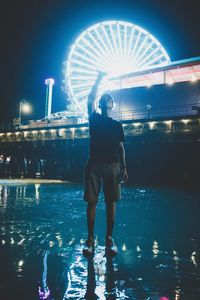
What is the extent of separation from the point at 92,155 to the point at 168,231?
6.29 ft

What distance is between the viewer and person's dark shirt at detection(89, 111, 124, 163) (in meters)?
3.02

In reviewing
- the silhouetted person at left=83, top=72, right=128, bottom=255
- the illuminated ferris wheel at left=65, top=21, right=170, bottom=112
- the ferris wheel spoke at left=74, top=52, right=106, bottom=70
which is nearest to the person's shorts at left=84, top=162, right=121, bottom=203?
the silhouetted person at left=83, top=72, right=128, bottom=255

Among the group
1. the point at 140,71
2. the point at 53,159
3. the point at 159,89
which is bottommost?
the point at 53,159

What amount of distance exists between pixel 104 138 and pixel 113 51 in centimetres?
2761

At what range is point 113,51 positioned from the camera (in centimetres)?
2862

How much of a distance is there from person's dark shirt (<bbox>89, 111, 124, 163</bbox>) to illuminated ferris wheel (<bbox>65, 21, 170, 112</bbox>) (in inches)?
1028

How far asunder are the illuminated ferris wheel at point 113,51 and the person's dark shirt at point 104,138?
26.1m

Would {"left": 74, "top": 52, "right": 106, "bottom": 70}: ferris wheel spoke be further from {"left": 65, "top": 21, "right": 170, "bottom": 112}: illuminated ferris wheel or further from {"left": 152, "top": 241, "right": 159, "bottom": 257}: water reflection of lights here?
{"left": 152, "top": 241, "right": 159, "bottom": 257}: water reflection of lights

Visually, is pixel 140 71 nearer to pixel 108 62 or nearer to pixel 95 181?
pixel 108 62

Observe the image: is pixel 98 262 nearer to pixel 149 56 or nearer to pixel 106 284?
pixel 106 284

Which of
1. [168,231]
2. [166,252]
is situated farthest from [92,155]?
[168,231]

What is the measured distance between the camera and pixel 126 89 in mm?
28953

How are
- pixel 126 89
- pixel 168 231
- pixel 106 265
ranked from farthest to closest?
pixel 126 89 < pixel 168 231 < pixel 106 265

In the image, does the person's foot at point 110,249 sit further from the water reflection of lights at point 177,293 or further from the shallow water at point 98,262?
the water reflection of lights at point 177,293
